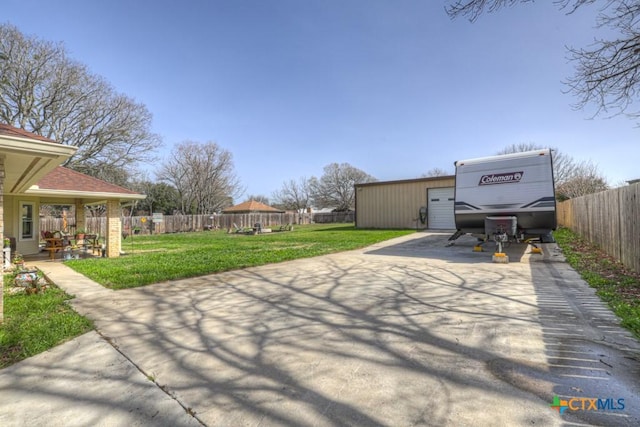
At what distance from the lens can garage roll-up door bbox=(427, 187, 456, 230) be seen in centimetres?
1742

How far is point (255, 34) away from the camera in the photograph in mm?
11984

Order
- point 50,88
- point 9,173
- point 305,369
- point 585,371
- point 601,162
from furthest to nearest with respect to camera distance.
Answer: point 601,162
point 50,88
point 9,173
point 305,369
point 585,371

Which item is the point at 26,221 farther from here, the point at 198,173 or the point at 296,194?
the point at 296,194

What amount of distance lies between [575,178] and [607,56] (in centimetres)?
2653

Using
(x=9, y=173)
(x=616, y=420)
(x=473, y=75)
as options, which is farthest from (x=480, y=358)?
(x=473, y=75)

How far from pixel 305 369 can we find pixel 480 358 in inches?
58.3

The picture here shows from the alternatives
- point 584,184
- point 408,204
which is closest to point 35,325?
point 408,204

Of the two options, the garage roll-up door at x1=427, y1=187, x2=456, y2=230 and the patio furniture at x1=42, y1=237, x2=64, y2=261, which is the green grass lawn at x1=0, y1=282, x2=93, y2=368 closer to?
the patio furniture at x1=42, y1=237, x2=64, y2=261

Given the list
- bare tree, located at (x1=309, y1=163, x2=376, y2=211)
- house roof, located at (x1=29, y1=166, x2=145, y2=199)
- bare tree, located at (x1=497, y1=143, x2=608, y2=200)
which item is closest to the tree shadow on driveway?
house roof, located at (x1=29, y1=166, x2=145, y2=199)

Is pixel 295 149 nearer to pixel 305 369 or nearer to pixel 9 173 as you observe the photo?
pixel 9 173

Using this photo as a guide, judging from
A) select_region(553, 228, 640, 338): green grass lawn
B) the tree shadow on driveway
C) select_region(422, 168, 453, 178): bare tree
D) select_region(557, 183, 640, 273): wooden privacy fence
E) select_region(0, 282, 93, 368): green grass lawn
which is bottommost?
select_region(0, 282, 93, 368): green grass lawn

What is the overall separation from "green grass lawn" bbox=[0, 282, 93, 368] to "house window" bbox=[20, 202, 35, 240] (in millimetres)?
9140

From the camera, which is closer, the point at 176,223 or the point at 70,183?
the point at 70,183

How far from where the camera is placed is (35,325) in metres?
3.68
